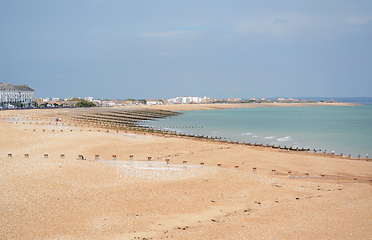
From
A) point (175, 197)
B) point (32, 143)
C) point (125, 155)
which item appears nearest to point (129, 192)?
point (175, 197)

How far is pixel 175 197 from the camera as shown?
1187 centimetres

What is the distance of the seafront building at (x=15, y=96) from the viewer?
10162 centimetres

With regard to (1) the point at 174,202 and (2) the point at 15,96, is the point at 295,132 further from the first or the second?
(2) the point at 15,96

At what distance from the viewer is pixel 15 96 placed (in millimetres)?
108438

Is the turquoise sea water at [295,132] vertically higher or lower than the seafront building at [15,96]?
lower

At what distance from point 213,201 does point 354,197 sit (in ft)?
21.6

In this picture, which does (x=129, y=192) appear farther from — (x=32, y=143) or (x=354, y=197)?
(x=32, y=143)

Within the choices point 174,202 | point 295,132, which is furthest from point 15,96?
point 174,202

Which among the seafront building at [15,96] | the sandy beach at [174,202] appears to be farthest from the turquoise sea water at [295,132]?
Answer: the seafront building at [15,96]

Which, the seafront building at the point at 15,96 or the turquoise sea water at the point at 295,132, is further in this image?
the seafront building at the point at 15,96

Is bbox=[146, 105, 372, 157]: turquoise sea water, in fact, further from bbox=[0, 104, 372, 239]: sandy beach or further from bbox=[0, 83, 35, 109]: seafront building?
bbox=[0, 83, 35, 109]: seafront building

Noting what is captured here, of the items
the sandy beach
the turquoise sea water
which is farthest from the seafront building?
the sandy beach

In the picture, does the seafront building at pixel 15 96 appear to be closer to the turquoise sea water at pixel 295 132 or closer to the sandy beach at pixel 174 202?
the turquoise sea water at pixel 295 132

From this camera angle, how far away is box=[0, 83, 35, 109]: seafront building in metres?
102
